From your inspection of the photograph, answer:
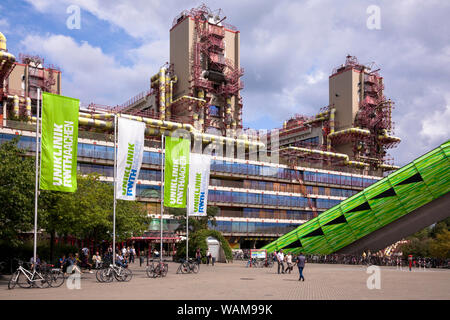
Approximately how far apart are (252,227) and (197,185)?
43.0 m

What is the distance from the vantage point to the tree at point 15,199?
25141 millimetres

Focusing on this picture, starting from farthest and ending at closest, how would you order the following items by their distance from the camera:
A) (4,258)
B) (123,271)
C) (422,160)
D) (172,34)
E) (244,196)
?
(172,34) < (244,196) < (422,160) < (4,258) < (123,271)

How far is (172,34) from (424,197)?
54409 mm

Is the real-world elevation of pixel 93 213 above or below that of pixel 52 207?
below

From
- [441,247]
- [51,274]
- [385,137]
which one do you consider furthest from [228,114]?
[51,274]

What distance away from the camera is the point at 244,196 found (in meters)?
76.4

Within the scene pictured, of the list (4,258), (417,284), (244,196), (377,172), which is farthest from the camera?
(377,172)

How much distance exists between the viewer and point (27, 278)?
2205 centimetres

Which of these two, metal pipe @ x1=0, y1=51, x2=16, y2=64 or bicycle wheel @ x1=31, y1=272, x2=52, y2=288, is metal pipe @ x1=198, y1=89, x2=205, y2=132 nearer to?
metal pipe @ x1=0, y1=51, x2=16, y2=64

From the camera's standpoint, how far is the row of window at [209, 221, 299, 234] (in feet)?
240

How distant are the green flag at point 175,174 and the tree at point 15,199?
833 centimetres

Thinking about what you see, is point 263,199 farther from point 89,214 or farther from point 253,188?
point 89,214
